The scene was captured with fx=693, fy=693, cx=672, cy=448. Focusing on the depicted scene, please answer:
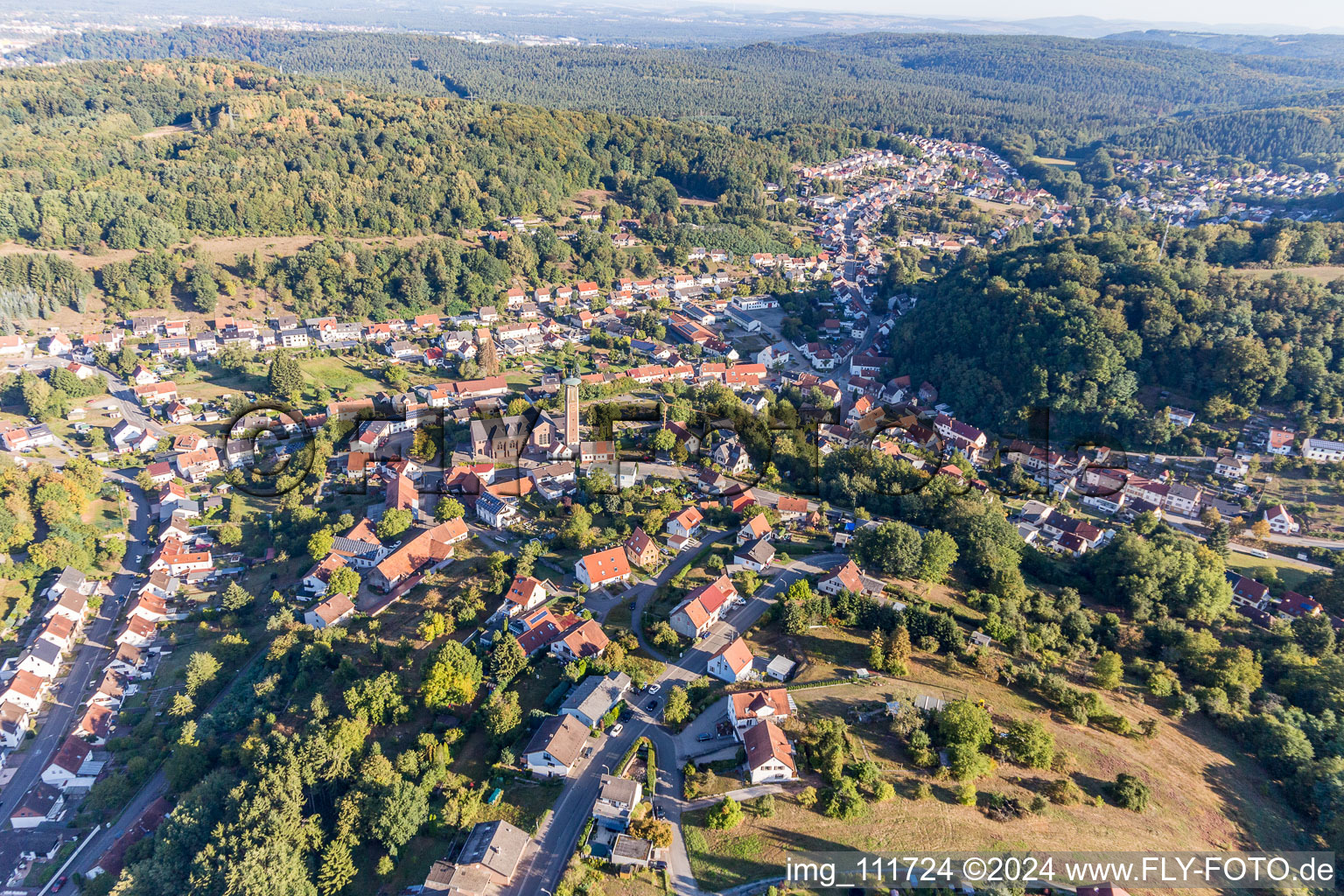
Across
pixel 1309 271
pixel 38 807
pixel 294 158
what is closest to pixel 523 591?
pixel 38 807

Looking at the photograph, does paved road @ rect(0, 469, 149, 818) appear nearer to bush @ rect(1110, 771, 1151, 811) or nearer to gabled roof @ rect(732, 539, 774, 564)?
gabled roof @ rect(732, 539, 774, 564)

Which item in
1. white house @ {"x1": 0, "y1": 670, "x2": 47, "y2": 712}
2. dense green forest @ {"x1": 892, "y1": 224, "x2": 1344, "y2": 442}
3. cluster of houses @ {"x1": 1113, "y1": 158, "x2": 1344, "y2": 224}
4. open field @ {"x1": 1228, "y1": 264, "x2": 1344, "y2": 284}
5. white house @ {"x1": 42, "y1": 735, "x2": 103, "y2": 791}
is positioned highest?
cluster of houses @ {"x1": 1113, "y1": 158, "x2": 1344, "y2": 224}

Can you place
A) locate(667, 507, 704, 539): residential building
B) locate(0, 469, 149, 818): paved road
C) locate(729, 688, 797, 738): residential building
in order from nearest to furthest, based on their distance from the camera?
locate(729, 688, 797, 738): residential building, locate(0, 469, 149, 818): paved road, locate(667, 507, 704, 539): residential building

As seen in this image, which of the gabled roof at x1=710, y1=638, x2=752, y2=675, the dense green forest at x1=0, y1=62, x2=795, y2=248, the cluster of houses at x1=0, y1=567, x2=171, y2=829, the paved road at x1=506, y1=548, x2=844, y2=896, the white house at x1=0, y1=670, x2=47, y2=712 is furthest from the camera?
the dense green forest at x1=0, y1=62, x2=795, y2=248

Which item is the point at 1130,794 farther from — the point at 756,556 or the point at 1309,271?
the point at 1309,271

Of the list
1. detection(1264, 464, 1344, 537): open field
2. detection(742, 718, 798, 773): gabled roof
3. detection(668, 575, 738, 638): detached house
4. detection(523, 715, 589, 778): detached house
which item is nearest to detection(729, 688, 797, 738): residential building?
detection(742, 718, 798, 773): gabled roof

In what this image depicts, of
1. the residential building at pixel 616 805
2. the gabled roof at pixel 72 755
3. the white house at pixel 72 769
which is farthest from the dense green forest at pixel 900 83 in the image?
the white house at pixel 72 769

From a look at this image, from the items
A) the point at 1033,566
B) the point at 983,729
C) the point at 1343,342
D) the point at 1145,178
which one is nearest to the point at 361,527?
the point at 983,729
